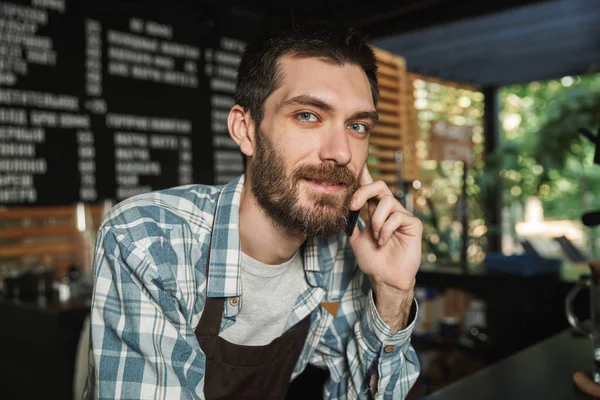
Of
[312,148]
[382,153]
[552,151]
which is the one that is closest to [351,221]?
[312,148]

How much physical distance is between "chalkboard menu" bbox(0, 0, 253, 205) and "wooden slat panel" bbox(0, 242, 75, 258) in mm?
782

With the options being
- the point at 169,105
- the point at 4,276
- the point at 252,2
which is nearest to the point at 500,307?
the point at 169,105

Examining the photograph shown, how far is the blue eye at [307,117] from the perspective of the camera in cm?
113

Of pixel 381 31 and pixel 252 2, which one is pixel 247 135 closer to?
pixel 252 2

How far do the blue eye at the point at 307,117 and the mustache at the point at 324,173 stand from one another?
0.32 feet

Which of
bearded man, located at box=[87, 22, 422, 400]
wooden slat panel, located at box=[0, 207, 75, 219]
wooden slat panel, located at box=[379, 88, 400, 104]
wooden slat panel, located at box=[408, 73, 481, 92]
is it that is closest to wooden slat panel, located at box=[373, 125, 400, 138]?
wooden slat panel, located at box=[379, 88, 400, 104]

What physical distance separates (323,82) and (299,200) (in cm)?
26

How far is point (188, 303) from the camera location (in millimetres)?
1052

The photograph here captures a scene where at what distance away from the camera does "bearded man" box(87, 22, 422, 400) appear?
1065 mm

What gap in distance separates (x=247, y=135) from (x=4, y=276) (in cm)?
147

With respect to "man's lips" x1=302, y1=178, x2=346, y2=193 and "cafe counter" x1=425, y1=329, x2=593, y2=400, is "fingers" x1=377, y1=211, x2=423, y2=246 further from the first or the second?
"cafe counter" x1=425, y1=329, x2=593, y2=400

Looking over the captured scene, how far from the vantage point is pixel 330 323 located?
129 centimetres

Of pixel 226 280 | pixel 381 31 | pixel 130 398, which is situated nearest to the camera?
pixel 130 398

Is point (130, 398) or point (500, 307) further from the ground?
point (130, 398)
